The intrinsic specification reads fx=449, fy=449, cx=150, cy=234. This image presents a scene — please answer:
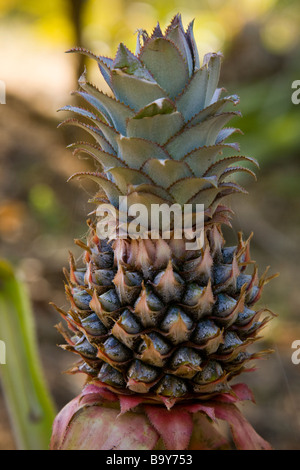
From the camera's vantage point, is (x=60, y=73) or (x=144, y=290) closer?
(x=144, y=290)

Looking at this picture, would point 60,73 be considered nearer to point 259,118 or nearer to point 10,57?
point 10,57

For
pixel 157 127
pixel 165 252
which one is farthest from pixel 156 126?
pixel 165 252

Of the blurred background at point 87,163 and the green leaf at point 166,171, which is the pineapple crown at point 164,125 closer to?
the green leaf at point 166,171

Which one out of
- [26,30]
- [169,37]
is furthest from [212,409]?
[26,30]

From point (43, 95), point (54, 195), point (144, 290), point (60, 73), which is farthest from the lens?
point (60, 73)

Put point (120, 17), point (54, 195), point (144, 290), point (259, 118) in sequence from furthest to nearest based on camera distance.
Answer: point (120, 17) → point (259, 118) → point (54, 195) → point (144, 290)

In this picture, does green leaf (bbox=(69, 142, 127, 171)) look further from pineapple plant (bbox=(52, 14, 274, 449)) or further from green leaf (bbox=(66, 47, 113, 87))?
green leaf (bbox=(66, 47, 113, 87))

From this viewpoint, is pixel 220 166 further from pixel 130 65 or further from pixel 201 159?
pixel 130 65
